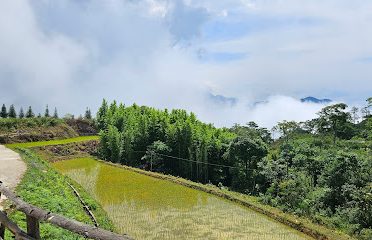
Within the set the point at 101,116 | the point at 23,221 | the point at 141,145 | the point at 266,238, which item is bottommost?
the point at 266,238

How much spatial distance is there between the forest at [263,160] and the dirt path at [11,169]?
572 inches

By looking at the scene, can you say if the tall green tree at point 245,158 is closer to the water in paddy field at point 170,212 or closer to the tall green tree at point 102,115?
the water in paddy field at point 170,212

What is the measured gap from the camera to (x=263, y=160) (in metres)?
33.1

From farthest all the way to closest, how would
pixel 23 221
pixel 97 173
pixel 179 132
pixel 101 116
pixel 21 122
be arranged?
pixel 101 116, pixel 21 122, pixel 179 132, pixel 97 173, pixel 23 221

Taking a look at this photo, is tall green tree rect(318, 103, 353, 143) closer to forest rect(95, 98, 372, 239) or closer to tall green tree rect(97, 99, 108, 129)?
forest rect(95, 98, 372, 239)

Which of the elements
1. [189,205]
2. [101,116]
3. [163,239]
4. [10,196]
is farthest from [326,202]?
[101,116]

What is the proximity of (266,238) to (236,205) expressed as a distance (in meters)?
6.64

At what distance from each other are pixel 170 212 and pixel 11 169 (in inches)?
327

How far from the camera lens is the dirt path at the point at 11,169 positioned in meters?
17.3

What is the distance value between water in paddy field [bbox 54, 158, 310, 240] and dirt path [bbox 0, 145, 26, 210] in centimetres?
483

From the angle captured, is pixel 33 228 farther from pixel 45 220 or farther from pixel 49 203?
pixel 49 203

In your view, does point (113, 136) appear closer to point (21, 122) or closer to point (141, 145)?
point (141, 145)

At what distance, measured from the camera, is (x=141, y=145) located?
138 feet

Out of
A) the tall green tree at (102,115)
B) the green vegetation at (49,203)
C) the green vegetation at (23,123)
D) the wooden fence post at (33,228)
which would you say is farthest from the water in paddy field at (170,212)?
the tall green tree at (102,115)
